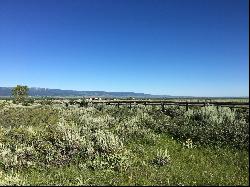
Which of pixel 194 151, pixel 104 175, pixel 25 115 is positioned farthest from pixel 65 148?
pixel 25 115

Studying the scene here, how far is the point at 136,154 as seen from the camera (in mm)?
15906

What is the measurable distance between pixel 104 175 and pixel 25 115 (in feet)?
60.1

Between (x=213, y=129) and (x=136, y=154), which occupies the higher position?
(x=213, y=129)

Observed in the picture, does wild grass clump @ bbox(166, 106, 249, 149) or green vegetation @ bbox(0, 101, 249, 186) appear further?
wild grass clump @ bbox(166, 106, 249, 149)

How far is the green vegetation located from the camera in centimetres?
1275

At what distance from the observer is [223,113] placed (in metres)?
22.1

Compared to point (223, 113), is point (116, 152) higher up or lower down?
lower down

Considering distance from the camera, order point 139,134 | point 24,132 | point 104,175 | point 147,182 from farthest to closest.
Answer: point 24,132, point 139,134, point 104,175, point 147,182

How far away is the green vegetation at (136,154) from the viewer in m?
12.8

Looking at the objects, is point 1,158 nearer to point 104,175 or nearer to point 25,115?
point 104,175

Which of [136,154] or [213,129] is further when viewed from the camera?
[213,129]

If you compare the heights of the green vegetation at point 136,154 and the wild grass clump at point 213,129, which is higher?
the wild grass clump at point 213,129

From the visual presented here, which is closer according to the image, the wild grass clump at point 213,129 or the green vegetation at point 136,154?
the green vegetation at point 136,154

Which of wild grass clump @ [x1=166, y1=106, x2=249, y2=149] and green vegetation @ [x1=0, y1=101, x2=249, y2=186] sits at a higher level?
wild grass clump @ [x1=166, y1=106, x2=249, y2=149]
